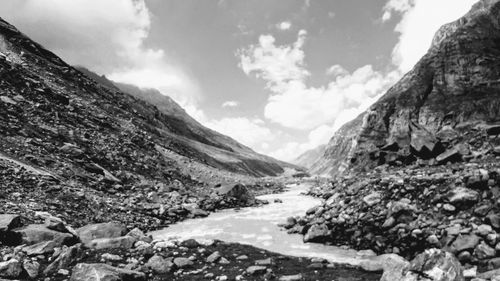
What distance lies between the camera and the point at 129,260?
51.9 feet

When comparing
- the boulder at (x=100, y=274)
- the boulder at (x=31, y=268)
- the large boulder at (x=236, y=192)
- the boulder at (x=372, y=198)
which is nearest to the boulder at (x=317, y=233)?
the boulder at (x=372, y=198)

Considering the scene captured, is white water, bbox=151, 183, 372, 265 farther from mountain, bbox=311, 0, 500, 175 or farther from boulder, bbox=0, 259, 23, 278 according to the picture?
mountain, bbox=311, 0, 500, 175

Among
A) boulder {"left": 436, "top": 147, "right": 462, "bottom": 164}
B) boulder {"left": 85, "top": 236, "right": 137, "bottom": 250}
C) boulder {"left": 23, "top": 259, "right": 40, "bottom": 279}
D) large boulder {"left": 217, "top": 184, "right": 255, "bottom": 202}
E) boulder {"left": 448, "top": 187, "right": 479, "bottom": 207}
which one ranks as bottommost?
boulder {"left": 23, "top": 259, "right": 40, "bottom": 279}

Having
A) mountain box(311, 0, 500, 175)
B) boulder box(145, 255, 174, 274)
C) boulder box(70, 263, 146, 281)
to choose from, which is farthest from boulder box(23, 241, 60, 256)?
mountain box(311, 0, 500, 175)

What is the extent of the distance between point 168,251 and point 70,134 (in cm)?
3039

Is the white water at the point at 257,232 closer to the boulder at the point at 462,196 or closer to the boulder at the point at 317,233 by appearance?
the boulder at the point at 317,233

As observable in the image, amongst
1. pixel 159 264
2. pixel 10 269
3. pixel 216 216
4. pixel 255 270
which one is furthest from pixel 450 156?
pixel 10 269

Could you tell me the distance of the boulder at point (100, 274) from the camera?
12539mm

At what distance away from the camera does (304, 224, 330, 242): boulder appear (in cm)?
2052

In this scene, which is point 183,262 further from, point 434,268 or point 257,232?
point 434,268

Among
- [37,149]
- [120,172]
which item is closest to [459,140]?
[120,172]

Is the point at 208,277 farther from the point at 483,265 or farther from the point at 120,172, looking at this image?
the point at 120,172

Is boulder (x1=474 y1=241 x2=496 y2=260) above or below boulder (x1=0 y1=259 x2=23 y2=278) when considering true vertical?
→ above

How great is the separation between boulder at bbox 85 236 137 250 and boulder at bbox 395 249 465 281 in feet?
43.1
